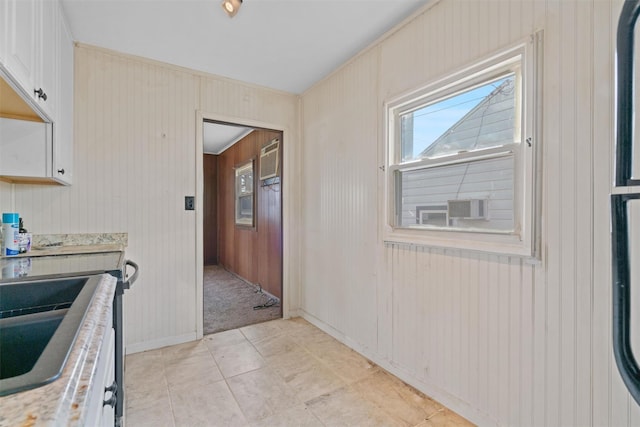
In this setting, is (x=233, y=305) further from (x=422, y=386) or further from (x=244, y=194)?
(x=422, y=386)

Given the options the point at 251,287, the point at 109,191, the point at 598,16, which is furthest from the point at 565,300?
the point at 251,287

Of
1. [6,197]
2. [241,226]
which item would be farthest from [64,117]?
[241,226]

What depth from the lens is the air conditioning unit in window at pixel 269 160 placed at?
3734mm

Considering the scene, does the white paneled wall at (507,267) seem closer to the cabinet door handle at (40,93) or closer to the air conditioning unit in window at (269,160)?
the air conditioning unit in window at (269,160)

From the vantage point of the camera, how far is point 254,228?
4.63 metres

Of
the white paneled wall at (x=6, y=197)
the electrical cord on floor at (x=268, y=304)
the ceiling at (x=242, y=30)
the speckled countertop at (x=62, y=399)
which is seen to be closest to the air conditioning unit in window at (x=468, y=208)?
the ceiling at (x=242, y=30)

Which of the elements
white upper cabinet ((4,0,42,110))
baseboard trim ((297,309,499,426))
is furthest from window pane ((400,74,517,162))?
white upper cabinet ((4,0,42,110))

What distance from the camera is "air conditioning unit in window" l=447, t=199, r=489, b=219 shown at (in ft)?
5.36

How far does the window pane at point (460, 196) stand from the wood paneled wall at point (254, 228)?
66.3 inches

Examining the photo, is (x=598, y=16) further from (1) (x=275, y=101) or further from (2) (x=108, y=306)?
(1) (x=275, y=101)

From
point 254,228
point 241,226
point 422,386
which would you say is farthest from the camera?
point 241,226

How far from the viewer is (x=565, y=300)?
1.30 meters

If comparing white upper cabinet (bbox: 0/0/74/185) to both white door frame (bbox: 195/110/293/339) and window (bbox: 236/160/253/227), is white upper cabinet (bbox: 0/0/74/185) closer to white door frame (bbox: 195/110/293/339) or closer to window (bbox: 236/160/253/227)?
white door frame (bbox: 195/110/293/339)

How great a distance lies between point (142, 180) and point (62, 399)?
2.48 metres
